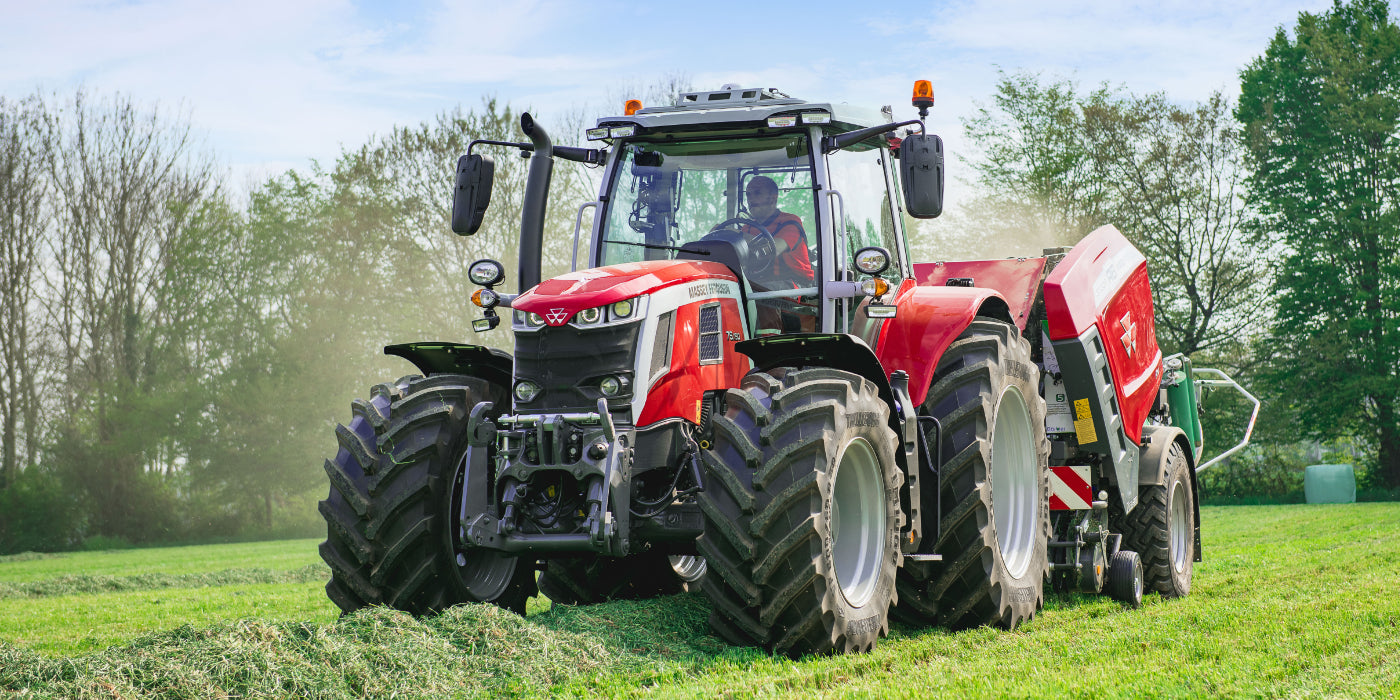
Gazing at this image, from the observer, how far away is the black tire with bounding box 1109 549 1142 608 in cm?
818

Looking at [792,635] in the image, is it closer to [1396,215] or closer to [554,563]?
[554,563]

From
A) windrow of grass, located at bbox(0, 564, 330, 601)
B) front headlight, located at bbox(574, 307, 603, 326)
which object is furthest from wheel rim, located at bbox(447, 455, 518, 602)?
windrow of grass, located at bbox(0, 564, 330, 601)

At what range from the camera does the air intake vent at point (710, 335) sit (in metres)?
6.16

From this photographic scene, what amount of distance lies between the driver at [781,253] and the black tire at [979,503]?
91 cm

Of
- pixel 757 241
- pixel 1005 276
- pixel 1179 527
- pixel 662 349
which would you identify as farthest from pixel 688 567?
pixel 1179 527

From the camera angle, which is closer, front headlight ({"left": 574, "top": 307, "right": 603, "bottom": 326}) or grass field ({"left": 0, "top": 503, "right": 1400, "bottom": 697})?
grass field ({"left": 0, "top": 503, "right": 1400, "bottom": 697})

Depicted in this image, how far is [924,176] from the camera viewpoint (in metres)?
6.32

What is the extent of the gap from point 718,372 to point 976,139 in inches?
1178

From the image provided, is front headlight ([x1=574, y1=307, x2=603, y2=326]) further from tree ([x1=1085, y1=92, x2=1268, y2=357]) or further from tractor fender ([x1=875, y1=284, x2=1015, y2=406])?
tree ([x1=1085, y1=92, x2=1268, y2=357])

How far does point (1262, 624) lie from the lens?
6.42 m

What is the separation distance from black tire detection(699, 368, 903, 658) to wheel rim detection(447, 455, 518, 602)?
1376mm

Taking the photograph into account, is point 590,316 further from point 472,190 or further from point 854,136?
point 854,136

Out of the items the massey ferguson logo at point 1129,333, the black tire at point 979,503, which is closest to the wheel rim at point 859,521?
the black tire at point 979,503

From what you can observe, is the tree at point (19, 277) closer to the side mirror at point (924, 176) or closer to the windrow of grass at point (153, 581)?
the windrow of grass at point (153, 581)
